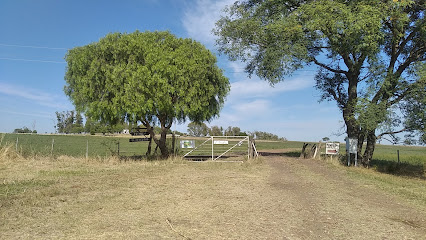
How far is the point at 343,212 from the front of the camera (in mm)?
7859

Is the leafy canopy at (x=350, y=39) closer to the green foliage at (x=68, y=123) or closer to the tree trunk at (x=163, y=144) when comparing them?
the tree trunk at (x=163, y=144)

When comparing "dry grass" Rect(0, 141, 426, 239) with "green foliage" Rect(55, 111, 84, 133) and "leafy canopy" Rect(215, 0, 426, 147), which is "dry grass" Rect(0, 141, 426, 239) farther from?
"green foliage" Rect(55, 111, 84, 133)

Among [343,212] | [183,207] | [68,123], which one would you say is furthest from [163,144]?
[68,123]

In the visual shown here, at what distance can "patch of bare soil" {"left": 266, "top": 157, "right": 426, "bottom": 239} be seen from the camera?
620 cm

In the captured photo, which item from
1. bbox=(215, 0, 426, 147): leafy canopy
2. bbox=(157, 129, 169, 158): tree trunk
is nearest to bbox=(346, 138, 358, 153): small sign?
bbox=(215, 0, 426, 147): leafy canopy

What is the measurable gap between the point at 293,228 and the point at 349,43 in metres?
14.3

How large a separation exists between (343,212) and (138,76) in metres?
13.1

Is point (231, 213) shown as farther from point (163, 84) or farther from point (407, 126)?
point (407, 126)

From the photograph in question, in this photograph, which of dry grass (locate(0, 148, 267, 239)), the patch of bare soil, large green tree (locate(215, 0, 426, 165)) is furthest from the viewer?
large green tree (locate(215, 0, 426, 165))

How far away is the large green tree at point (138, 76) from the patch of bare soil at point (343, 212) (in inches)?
331

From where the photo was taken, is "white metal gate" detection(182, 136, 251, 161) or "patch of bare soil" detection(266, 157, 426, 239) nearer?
"patch of bare soil" detection(266, 157, 426, 239)

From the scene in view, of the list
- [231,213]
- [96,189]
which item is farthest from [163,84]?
[231,213]

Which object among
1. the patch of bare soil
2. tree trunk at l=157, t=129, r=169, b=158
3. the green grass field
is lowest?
the patch of bare soil

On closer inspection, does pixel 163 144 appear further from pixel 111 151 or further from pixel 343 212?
pixel 343 212
